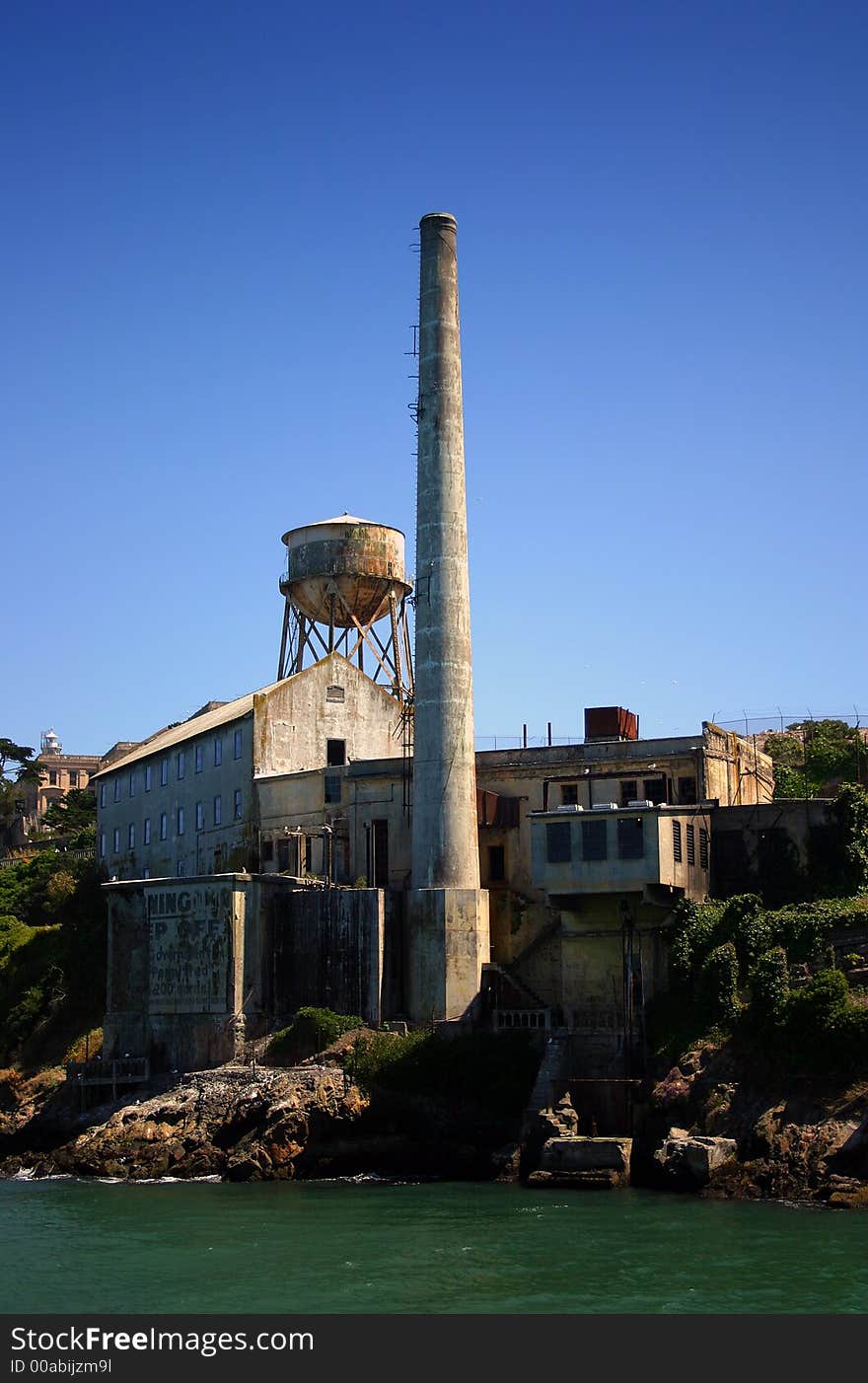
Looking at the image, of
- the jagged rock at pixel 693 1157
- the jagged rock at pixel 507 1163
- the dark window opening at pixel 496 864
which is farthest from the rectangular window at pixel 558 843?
the jagged rock at pixel 693 1157

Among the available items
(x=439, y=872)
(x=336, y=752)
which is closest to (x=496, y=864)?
(x=439, y=872)

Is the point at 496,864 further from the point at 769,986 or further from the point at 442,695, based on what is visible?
the point at 769,986

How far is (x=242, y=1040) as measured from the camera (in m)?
52.7

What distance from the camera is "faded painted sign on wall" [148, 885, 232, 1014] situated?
5353 centimetres

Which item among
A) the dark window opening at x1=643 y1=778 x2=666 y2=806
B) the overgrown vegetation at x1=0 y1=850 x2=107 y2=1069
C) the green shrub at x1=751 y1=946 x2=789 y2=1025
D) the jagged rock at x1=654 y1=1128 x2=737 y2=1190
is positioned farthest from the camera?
the overgrown vegetation at x1=0 y1=850 x2=107 y2=1069

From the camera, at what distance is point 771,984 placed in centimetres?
4416

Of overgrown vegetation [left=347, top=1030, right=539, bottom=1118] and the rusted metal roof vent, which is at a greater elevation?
the rusted metal roof vent

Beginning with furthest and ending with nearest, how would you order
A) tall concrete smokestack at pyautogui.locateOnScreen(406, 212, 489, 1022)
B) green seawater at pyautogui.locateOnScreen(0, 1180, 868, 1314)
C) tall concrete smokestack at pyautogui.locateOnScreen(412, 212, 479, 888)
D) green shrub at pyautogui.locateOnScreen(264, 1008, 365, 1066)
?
1. tall concrete smokestack at pyautogui.locateOnScreen(412, 212, 479, 888)
2. tall concrete smokestack at pyautogui.locateOnScreen(406, 212, 489, 1022)
3. green shrub at pyautogui.locateOnScreen(264, 1008, 365, 1066)
4. green seawater at pyautogui.locateOnScreen(0, 1180, 868, 1314)

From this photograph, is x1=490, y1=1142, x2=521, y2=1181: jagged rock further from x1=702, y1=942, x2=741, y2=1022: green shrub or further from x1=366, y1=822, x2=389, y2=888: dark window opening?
x1=366, y1=822, x2=389, y2=888: dark window opening

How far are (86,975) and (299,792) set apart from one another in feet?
38.7

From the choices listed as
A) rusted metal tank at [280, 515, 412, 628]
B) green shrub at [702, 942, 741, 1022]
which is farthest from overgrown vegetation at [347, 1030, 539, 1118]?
rusted metal tank at [280, 515, 412, 628]

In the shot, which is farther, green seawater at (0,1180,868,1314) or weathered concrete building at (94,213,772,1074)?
weathered concrete building at (94,213,772,1074)

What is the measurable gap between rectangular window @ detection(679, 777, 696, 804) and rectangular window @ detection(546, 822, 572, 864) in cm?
637
